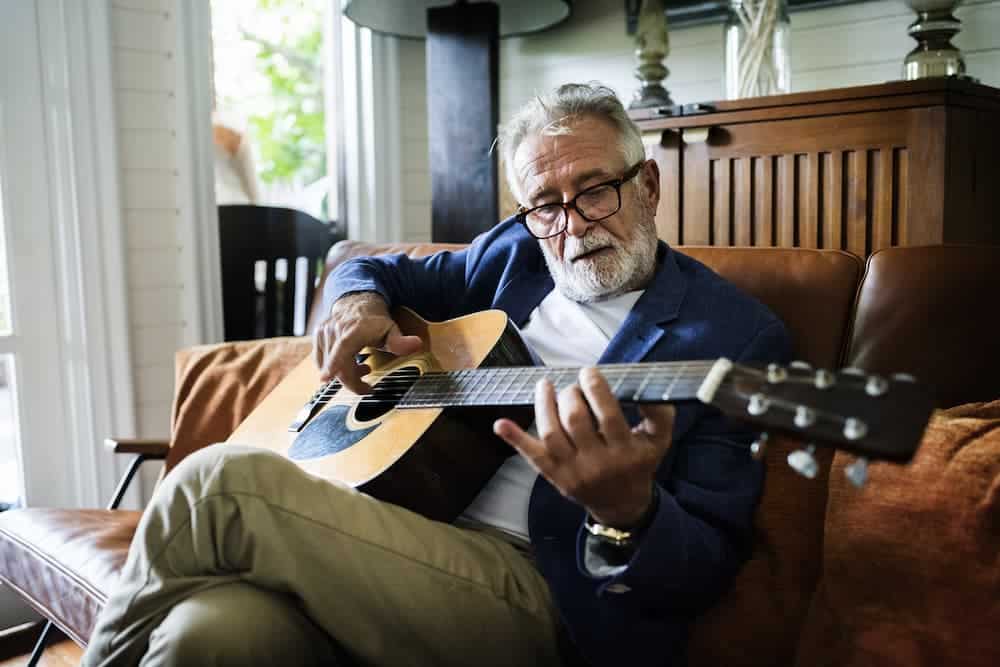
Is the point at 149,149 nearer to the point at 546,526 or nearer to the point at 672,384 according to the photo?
the point at 546,526

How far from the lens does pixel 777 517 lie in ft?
3.98

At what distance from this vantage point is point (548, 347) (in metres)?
1.57

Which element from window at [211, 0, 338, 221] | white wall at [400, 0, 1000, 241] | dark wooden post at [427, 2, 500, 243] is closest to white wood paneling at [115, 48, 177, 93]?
window at [211, 0, 338, 221]

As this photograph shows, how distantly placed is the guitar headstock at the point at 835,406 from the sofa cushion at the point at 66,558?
3.72ft

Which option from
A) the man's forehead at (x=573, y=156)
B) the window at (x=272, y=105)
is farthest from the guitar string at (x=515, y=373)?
the window at (x=272, y=105)

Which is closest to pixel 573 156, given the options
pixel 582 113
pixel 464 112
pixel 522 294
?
pixel 582 113

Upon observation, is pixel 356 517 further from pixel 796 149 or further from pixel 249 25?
pixel 249 25

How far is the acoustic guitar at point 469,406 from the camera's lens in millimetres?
789

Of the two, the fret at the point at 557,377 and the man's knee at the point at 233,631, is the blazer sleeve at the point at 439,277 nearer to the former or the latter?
the fret at the point at 557,377

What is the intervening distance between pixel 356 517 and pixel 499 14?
2036mm

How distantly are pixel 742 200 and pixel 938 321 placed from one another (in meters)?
0.76

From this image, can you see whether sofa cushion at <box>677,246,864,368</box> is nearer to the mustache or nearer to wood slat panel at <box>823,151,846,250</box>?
the mustache

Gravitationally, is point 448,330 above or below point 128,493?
above

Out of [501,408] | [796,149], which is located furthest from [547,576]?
[796,149]
